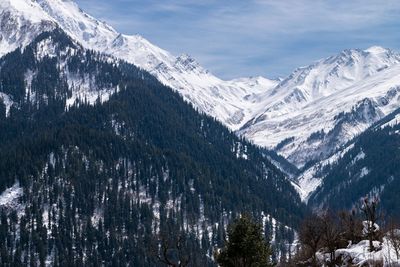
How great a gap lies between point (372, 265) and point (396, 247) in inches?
234

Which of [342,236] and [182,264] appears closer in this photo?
[182,264]

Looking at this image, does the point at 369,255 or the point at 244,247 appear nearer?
the point at 369,255

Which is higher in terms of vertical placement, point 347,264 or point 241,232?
point 241,232

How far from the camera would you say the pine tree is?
8469 cm

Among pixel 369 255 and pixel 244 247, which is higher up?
pixel 244 247

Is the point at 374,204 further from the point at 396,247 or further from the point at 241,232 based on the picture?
the point at 241,232

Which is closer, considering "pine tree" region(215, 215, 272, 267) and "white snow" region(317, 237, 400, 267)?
"white snow" region(317, 237, 400, 267)

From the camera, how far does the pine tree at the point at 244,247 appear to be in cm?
8469

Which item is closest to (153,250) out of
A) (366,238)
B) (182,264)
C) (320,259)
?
(182,264)

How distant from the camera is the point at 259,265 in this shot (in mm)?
86000

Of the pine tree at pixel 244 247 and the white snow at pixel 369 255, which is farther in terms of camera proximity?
the pine tree at pixel 244 247

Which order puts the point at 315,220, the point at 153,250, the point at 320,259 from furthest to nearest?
the point at 315,220
the point at 320,259
the point at 153,250

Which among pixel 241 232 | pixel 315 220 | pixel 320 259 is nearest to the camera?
pixel 241 232

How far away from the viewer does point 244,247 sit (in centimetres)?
8469
